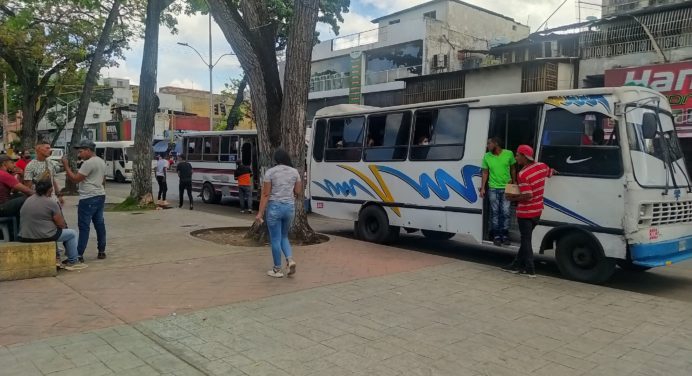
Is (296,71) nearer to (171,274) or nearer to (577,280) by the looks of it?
(171,274)

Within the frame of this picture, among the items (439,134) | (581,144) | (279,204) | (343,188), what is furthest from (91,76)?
(581,144)

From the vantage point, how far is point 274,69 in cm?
978

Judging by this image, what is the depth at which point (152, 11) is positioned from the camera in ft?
49.6

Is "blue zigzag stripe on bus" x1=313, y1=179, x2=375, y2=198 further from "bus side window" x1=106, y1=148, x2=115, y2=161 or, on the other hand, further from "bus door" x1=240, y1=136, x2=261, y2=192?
→ "bus side window" x1=106, y1=148, x2=115, y2=161

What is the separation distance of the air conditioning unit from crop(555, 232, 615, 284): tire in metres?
23.5

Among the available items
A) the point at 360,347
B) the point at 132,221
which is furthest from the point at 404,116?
the point at 132,221

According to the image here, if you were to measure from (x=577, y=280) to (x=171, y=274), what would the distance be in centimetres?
546

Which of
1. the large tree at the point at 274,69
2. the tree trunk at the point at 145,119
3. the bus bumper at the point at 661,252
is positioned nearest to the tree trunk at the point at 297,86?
the large tree at the point at 274,69

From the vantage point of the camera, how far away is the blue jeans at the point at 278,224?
22.4 feet

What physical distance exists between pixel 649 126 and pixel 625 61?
13310 millimetres

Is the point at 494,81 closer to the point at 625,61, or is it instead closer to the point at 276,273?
the point at 625,61

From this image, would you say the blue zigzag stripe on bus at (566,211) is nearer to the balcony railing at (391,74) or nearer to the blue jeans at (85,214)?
the blue jeans at (85,214)

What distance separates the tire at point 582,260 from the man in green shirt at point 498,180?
0.89 metres

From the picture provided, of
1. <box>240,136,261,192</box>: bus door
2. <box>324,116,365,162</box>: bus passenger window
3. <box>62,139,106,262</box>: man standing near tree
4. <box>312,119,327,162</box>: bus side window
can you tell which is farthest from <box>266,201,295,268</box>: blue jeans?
<box>240,136,261,192</box>: bus door
